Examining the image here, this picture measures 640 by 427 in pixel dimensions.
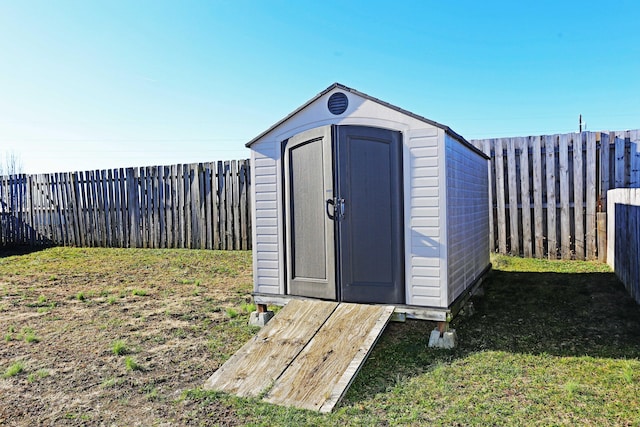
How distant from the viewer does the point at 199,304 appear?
6492 mm

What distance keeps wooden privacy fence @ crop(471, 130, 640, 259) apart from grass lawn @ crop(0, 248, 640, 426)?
50.4 inches

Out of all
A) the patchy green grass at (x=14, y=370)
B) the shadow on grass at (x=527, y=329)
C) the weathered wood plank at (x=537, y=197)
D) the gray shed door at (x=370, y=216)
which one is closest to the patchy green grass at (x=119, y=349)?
the patchy green grass at (x=14, y=370)

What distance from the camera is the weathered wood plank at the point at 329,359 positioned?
131 inches

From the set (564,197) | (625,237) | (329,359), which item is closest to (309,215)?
(329,359)

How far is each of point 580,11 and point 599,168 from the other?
4280 millimetres

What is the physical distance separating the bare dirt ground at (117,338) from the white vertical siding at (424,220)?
1.99m

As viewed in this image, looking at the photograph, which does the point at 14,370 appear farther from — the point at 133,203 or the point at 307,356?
the point at 133,203

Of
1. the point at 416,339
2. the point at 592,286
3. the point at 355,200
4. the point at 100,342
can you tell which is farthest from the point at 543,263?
the point at 100,342

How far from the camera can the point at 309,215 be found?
194 inches

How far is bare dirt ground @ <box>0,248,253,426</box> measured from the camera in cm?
335

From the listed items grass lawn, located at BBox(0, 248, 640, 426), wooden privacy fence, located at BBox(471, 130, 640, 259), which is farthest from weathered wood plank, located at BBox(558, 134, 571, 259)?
grass lawn, located at BBox(0, 248, 640, 426)

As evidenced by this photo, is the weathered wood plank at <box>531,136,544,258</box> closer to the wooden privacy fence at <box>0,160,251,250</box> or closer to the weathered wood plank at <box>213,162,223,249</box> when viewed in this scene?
the wooden privacy fence at <box>0,160,251,250</box>

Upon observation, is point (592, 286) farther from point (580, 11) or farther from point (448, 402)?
point (580, 11)

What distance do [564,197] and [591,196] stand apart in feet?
1.48
